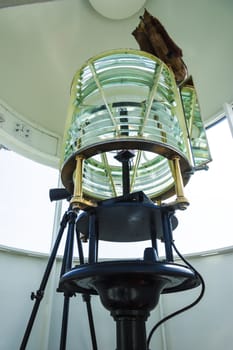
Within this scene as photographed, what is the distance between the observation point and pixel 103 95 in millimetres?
1055

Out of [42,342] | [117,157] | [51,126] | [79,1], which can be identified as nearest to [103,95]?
[117,157]

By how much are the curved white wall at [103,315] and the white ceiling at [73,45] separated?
1.45m

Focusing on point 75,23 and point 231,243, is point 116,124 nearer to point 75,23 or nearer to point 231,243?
point 231,243

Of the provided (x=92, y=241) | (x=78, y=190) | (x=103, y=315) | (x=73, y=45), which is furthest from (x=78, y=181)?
(x=73, y=45)

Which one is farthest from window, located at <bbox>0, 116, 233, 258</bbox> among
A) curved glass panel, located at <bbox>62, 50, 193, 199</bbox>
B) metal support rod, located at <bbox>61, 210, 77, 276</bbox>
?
curved glass panel, located at <bbox>62, 50, 193, 199</bbox>

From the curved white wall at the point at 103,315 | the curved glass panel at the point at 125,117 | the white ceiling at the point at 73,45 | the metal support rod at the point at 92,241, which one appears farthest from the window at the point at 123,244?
the metal support rod at the point at 92,241

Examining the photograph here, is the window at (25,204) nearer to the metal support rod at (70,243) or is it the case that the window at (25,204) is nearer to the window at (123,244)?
the window at (123,244)

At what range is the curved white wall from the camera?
154 centimetres

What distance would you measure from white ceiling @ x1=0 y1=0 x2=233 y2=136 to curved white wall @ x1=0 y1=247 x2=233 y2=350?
145 centimetres

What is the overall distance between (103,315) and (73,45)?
2422 millimetres

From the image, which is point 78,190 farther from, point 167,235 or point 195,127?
point 195,127

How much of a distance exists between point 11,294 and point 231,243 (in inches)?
57.4

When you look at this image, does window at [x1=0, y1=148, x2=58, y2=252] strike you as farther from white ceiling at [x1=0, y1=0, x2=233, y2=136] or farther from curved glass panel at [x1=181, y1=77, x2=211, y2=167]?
curved glass panel at [x1=181, y1=77, x2=211, y2=167]

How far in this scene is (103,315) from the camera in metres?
1.72
